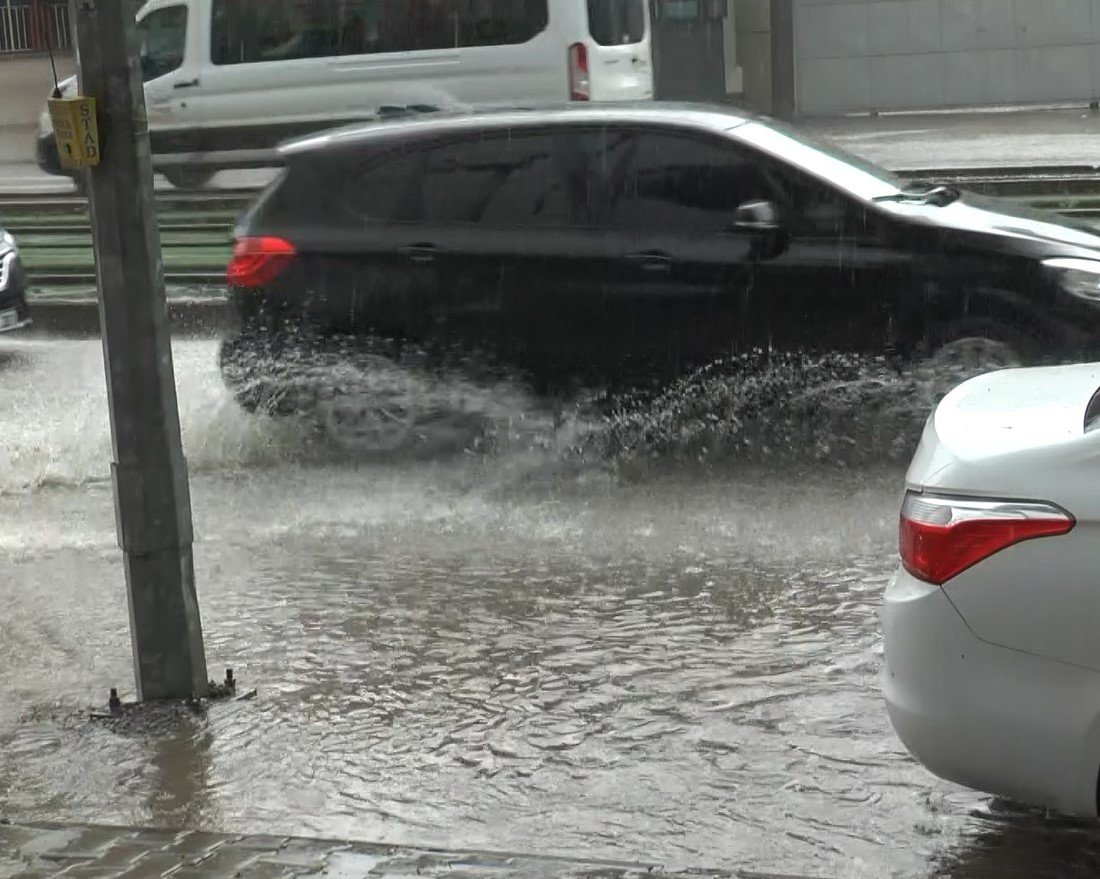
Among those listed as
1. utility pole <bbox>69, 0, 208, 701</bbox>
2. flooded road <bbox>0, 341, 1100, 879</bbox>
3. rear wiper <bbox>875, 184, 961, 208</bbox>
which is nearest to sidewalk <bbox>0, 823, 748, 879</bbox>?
flooded road <bbox>0, 341, 1100, 879</bbox>

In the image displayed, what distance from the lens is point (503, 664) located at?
225 inches

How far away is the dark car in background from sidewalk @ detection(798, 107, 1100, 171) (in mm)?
9027

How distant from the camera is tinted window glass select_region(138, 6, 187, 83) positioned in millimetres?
17938

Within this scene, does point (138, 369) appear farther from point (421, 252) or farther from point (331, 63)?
point (331, 63)

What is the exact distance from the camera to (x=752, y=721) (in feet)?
16.7

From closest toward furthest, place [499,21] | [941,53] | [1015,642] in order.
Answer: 1. [1015,642]
2. [499,21]
3. [941,53]

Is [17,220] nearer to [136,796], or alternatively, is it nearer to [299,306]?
[299,306]

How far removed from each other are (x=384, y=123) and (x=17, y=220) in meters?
9.81

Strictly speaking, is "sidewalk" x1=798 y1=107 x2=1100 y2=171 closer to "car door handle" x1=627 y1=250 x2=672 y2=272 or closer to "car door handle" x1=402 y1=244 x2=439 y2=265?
"car door handle" x1=627 y1=250 x2=672 y2=272

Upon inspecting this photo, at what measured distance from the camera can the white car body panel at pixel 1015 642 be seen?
3.53 metres

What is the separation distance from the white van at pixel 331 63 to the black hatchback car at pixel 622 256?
351 inches

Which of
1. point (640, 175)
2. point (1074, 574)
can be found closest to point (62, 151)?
point (1074, 574)

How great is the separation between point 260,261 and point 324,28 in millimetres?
10248

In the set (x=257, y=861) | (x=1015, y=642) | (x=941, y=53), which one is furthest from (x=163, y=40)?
(x=1015, y=642)
